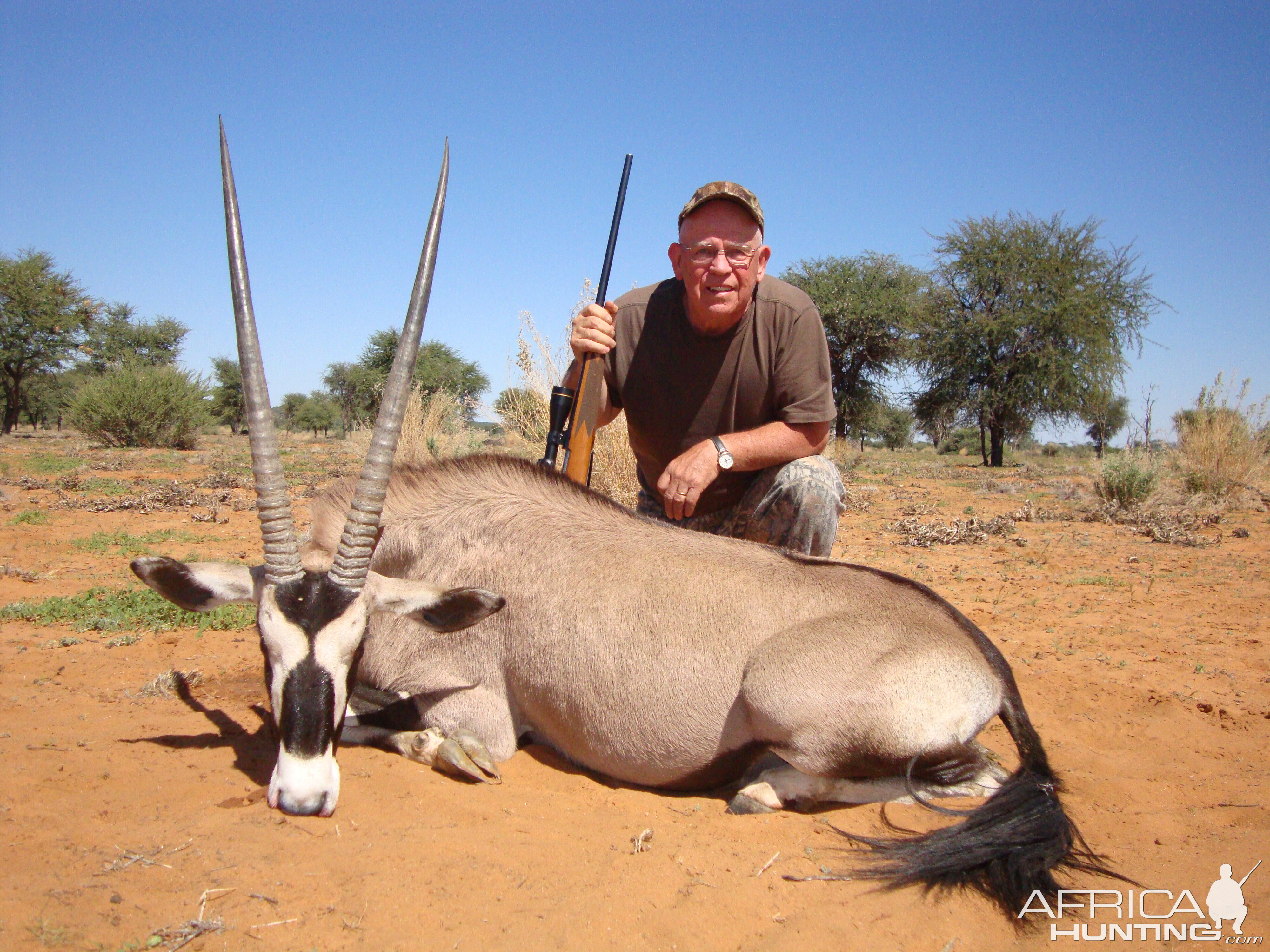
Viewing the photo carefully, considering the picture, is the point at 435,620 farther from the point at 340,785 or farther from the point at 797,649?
the point at 797,649

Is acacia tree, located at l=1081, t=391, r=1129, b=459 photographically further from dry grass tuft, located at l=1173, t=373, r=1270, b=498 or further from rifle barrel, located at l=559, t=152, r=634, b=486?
rifle barrel, located at l=559, t=152, r=634, b=486

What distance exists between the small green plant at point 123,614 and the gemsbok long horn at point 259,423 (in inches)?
94.4

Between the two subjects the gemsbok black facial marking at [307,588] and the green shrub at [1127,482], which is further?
the green shrub at [1127,482]

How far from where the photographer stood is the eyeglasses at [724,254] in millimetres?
4367

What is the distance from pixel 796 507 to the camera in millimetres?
4500

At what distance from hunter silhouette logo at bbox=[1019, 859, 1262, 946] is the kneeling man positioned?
90.4 inches

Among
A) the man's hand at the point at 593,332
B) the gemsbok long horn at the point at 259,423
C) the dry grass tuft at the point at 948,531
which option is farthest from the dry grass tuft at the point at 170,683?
the dry grass tuft at the point at 948,531

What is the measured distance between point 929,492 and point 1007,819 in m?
13.2

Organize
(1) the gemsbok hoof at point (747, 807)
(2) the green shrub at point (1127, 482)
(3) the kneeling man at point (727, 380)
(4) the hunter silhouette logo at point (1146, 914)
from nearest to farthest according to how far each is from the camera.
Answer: (4) the hunter silhouette logo at point (1146, 914) → (1) the gemsbok hoof at point (747, 807) → (3) the kneeling man at point (727, 380) → (2) the green shrub at point (1127, 482)

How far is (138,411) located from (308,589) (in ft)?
84.4

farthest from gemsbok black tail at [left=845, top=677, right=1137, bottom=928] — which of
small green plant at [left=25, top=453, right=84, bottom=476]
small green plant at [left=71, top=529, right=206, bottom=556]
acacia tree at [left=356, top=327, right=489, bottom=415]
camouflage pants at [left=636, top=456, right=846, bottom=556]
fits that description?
acacia tree at [left=356, top=327, right=489, bottom=415]

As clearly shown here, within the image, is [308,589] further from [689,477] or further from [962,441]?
[962,441]

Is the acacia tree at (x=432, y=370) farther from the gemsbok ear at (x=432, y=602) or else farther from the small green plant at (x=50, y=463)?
the gemsbok ear at (x=432, y=602)

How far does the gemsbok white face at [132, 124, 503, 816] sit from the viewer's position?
268cm
